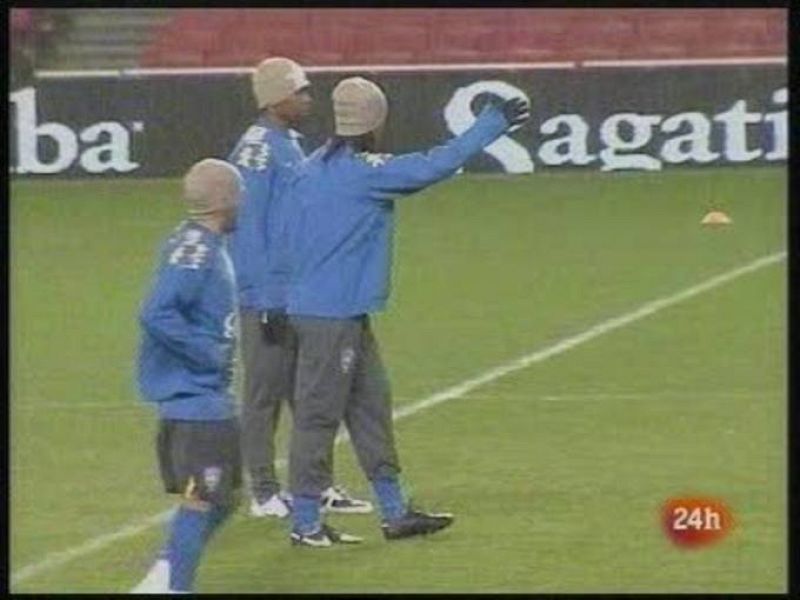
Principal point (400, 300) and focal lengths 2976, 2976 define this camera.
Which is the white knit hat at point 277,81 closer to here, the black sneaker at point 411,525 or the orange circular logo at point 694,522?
the black sneaker at point 411,525

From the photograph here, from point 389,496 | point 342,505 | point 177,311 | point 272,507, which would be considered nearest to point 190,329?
point 177,311

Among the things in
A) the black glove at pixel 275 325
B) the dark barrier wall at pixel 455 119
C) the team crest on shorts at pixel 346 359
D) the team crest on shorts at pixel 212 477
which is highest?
the dark barrier wall at pixel 455 119

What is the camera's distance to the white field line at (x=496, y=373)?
8820 mm

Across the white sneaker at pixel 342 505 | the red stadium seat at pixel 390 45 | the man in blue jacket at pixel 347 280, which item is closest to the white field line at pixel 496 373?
the white sneaker at pixel 342 505

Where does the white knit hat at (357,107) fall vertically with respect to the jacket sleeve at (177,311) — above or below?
above

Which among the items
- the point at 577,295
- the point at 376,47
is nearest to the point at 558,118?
the point at 376,47

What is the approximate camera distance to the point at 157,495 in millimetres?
9820

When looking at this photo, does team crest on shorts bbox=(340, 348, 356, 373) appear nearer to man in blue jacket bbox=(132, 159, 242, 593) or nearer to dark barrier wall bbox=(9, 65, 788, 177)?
man in blue jacket bbox=(132, 159, 242, 593)

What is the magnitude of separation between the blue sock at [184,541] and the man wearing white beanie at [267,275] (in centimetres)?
112

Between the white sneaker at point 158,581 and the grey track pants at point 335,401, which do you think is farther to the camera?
the grey track pants at point 335,401

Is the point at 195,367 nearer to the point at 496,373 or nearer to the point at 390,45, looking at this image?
the point at 496,373

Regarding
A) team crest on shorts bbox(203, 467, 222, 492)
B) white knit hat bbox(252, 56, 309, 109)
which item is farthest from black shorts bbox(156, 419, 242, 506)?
white knit hat bbox(252, 56, 309, 109)

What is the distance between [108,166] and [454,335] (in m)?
Result: 7.57

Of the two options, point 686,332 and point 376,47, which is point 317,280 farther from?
point 376,47
